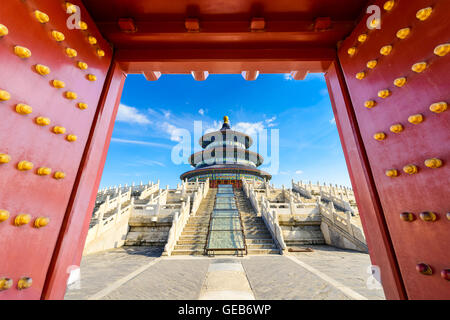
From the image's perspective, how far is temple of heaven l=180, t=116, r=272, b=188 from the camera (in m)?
28.0

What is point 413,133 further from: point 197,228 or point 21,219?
point 197,228

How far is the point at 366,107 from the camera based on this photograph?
1.86 metres

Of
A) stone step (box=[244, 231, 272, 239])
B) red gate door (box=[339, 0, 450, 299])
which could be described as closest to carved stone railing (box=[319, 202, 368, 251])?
stone step (box=[244, 231, 272, 239])

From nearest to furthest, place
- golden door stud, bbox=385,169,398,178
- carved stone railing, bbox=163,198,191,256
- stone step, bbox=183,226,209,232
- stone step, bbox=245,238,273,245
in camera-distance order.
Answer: golden door stud, bbox=385,169,398,178
carved stone railing, bbox=163,198,191,256
stone step, bbox=245,238,273,245
stone step, bbox=183,226,209,232

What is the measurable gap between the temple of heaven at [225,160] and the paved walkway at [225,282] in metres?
19.9

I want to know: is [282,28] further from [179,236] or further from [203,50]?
[179,236]

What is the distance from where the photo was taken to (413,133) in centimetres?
146

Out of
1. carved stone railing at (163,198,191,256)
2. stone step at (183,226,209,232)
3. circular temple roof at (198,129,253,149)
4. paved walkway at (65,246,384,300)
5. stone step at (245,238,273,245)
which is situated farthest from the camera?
circular temple roof at (198,129,253,149)

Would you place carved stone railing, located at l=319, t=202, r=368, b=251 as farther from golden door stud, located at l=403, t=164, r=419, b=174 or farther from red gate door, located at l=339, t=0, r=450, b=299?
golden door stud, located at l=403, t=164, r=419, b=174

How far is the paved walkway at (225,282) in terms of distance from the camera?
3732mm

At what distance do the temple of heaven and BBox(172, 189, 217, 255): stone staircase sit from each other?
13432 millimetres

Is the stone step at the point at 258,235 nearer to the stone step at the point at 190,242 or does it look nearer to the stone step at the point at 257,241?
the stone step at the point at 257,241

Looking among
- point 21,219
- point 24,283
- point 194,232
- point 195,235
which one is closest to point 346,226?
point 195,235

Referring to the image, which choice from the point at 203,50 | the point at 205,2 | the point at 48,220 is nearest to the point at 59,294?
the point at 48,220
